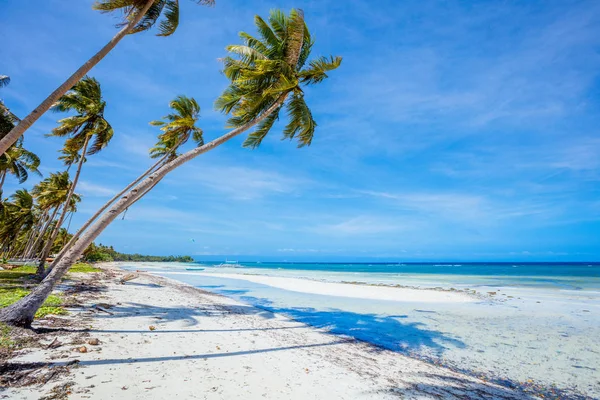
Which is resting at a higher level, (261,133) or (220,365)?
(261,133)

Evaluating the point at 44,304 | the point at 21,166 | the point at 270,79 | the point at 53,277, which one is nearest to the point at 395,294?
the point at 270,79

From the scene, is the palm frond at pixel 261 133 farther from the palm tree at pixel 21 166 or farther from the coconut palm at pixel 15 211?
the coconut palm at pixel 15 211

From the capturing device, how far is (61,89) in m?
6.04

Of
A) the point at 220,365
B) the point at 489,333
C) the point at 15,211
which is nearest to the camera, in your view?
the point at 220,365

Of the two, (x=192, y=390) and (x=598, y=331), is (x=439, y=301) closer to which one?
(x=598, y=331)

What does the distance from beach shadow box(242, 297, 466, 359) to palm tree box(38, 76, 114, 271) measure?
486 inches

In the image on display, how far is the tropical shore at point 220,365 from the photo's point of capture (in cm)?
401

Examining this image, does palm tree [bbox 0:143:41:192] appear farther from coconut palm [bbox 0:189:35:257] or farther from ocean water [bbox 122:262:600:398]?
ocean water [bbox 122:262:600:398]

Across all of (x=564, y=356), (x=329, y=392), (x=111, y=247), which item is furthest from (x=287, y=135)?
(x=111, y=247)

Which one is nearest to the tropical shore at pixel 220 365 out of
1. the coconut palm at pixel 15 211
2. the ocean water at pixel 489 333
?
the ocean water at pixel 489 333

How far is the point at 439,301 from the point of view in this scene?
52.7ft

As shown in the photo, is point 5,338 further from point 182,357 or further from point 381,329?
point 381,329

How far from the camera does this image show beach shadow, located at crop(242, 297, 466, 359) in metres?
7.84

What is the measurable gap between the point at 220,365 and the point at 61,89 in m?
6.53
